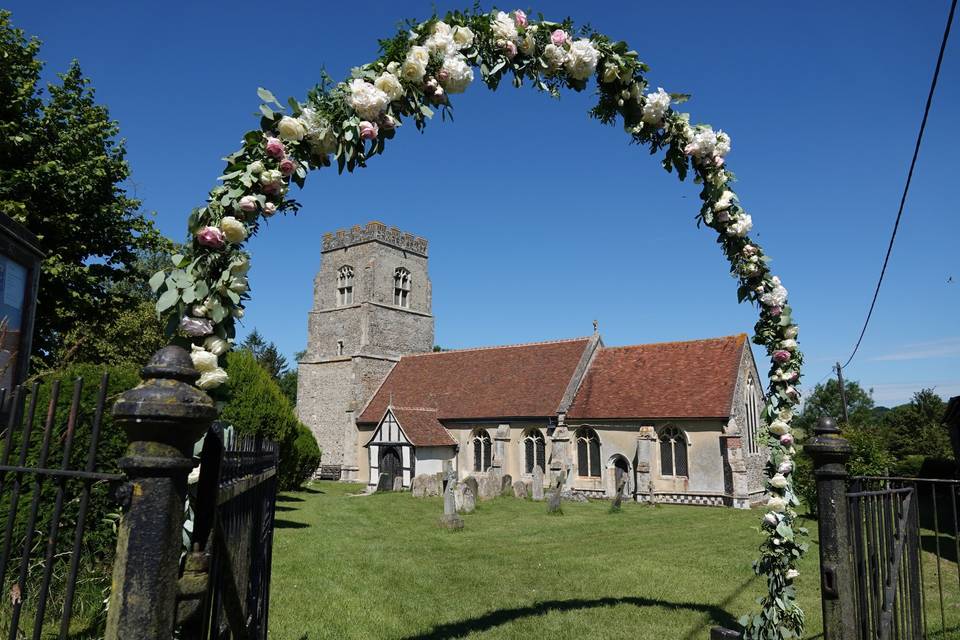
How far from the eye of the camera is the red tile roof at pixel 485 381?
91.0 feet

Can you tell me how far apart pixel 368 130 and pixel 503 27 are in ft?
4.45

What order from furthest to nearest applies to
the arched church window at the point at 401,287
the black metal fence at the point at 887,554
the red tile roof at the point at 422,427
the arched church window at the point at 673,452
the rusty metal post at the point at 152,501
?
the arched church window at the point at 401,287, the red tile roof at the point at 422,427, the arched church window at the point at 673,452, the black metal fence at the point at 887,554, the rusty metal post at the point at 152,501

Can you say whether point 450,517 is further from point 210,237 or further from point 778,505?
point 210,237

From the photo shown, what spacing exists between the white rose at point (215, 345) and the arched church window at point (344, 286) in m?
36.0

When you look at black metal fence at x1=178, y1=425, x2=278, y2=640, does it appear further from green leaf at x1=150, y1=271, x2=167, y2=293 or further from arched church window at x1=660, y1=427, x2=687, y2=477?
arched church window at x1=660, y1=427, x2=687, y2=477

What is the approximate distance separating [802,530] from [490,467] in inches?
935

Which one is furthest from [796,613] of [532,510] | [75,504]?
[532,510]

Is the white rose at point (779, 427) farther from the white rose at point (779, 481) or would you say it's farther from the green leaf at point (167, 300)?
the green leaf at point (167, 300)

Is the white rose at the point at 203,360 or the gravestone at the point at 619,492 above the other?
the white rose at the point at 203,360

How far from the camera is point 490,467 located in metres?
28.2

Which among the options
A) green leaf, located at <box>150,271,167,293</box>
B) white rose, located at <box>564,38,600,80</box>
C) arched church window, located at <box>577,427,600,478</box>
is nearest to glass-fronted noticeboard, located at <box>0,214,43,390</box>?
green leaf, located at <box>150,271,167,293</box>

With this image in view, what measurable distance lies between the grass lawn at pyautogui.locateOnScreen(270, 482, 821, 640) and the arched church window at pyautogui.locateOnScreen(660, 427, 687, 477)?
20.3ft

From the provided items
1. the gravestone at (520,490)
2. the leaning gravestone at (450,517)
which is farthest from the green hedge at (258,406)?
the gravestone at (520,490)

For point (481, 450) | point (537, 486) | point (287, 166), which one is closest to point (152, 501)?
point (287, 166)
